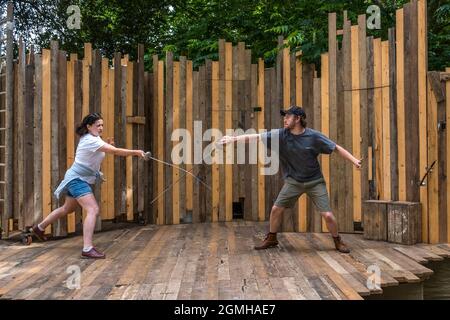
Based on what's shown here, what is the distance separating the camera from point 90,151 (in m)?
5.33

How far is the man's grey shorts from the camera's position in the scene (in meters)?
5.46

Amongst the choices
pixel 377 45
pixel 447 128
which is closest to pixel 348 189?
pixel 447 128

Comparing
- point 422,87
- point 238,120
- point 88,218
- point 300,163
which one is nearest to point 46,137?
point 88,218

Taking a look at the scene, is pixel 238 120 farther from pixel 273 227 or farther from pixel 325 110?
pixel 273 227

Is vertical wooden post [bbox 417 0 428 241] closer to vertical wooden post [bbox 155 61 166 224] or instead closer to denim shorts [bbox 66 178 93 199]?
vertical wooden post [bbox 155 61 166 224]

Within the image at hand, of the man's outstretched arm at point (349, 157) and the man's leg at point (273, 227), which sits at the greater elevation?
the man's outstretched arm at point (349, 157)

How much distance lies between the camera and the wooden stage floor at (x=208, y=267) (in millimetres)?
3887

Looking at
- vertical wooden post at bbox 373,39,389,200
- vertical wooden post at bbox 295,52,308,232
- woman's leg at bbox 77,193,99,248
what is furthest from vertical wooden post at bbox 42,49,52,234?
vertical wooden post at bbox 373,39,389,200

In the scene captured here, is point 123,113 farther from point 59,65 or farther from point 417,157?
point 417,157

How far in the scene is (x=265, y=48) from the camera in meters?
9.72

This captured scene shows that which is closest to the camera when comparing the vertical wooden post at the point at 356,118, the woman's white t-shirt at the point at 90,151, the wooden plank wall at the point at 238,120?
the woman's white t-shirt at the point at 90,151

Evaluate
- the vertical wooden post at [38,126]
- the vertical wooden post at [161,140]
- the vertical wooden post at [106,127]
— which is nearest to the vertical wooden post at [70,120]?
the vertical wooden post at [38,126]

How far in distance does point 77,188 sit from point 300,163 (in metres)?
2.43

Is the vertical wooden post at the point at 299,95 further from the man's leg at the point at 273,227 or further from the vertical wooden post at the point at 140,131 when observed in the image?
the vertical wooden post at the point at 140,131
